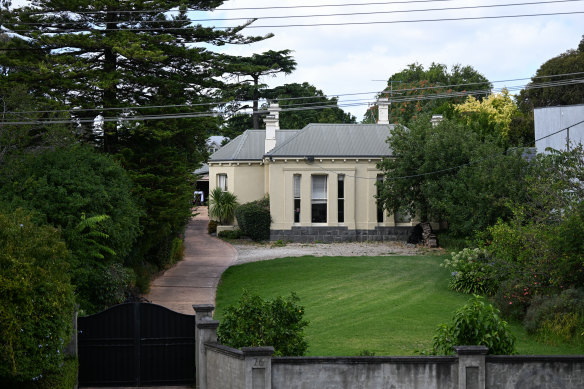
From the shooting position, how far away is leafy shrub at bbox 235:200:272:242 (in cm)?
3816

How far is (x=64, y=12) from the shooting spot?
910 inches

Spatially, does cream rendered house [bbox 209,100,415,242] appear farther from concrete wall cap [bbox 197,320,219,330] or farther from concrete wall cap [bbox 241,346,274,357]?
concrete wall cap [bbox 241,346,274,357]

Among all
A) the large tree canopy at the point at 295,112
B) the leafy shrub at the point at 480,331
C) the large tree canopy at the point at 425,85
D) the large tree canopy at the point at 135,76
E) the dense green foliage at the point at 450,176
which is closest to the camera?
the leafy shrub at the point at 480,331

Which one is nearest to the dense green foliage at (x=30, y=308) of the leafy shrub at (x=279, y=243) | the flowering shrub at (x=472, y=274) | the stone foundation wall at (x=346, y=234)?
the flowering shrub at (x=472, y=274)

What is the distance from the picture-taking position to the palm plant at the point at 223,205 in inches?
1634

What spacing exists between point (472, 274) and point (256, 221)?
17.3 m

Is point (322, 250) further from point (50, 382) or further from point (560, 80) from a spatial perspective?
point (560, 80)

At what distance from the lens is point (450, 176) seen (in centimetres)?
3203

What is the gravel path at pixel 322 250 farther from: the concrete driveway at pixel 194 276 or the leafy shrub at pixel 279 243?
the concrete driveway at pixel 194 276

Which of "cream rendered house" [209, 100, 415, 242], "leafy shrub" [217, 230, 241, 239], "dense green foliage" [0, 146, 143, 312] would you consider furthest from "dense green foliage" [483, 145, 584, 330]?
"leafy shrub" [217, 230, 241, 239]

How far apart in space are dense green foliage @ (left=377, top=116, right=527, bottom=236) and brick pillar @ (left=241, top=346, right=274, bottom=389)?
1548 cm

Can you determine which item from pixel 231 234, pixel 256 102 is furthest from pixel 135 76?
pixel 256 102

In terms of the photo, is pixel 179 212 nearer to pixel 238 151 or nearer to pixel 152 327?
pixel 152 327

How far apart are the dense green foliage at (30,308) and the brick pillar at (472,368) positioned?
741 centimetres
